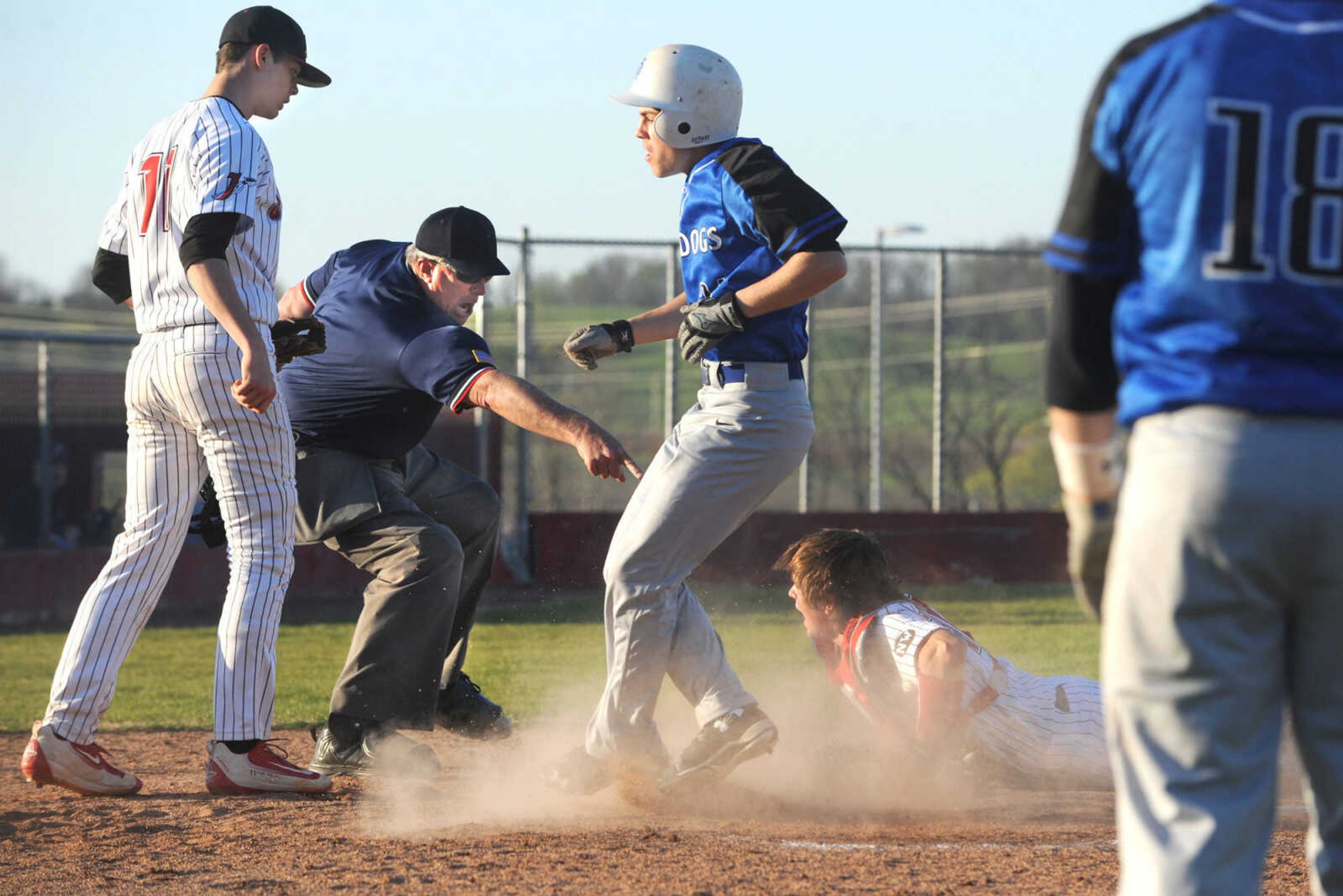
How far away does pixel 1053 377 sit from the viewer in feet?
6.73

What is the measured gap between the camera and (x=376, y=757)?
481 cm

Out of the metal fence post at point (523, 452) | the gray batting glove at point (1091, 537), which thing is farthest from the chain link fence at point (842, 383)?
the gray batting glove at point (1091, 537)

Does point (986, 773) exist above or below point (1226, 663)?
below

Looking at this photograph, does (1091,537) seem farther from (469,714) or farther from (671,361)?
(671,361)

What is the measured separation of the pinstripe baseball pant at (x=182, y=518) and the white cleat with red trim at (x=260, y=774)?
65 mm

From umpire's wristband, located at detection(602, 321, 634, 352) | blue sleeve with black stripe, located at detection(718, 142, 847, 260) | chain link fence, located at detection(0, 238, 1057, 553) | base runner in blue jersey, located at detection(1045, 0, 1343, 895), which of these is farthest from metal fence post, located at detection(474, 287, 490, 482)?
base runner in blue jersey, located at detection(1045, 0, 1343, 895)

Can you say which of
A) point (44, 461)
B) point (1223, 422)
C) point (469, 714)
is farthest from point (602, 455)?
point (44, 461)

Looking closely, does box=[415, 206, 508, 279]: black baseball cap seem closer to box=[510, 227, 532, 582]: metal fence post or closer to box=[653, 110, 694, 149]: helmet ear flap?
box=[653, 110, 694, 149]: helmet ear flap

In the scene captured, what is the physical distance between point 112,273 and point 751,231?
2299 mm

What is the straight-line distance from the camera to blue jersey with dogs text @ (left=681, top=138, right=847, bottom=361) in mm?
3998

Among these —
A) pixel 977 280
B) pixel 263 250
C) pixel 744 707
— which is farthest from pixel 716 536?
pixel 977 280

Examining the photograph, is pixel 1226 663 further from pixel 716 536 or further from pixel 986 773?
pixel 986 773

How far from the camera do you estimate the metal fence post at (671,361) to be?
559 inches

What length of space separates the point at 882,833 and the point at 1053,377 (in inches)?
93.8
